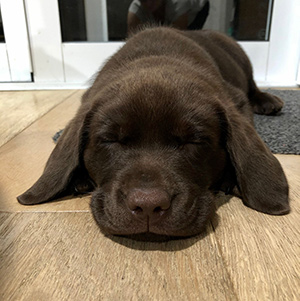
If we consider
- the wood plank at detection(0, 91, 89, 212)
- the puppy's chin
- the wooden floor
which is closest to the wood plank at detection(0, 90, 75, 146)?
the wood plank at detection(0, 91, 89, 212)

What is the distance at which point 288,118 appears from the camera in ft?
8.66

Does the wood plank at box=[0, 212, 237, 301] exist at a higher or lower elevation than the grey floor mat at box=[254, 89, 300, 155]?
higher

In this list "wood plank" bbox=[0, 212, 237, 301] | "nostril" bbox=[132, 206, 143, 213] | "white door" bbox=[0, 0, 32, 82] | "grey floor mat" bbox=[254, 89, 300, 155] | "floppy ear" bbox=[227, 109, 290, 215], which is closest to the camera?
"wood plank" bbox=[0, 212, 237, 301]

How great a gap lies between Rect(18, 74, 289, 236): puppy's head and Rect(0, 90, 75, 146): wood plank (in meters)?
0.96

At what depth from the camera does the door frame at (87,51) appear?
3828 mm

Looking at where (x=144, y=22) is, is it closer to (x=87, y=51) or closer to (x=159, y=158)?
(x=87, y=51)

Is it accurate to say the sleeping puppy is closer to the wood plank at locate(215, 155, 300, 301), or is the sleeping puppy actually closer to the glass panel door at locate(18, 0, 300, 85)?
the wood plank at locate(215, 155, 300, 301)

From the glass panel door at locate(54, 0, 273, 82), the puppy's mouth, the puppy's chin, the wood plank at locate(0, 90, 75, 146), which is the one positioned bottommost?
the wood plank at locate(0, 90, 75, 146)

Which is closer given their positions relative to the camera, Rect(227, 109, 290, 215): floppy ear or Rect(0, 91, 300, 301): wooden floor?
Rect(0, 91, 300, 301): wooden floor

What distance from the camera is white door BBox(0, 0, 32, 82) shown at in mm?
3748

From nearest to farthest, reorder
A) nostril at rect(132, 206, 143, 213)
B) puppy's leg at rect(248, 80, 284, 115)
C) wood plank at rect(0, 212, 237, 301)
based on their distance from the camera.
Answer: wood plank at rect(0, 212, 237, 301) → nostril at rect(132, 206, 143, 213) → puppy's leg at rect(248, 80, 284, 115)

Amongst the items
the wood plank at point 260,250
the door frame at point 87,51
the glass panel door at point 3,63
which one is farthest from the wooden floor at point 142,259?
the glass panel door at point 3,63

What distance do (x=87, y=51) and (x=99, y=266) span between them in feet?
10.8

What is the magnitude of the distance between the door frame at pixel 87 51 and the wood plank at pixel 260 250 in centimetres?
292
